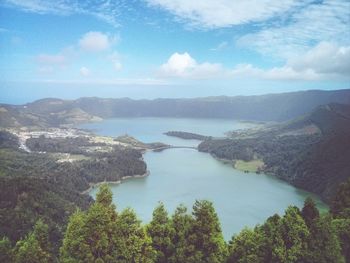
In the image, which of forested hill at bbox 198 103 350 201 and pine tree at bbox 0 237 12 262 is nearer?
pine tree at bbox 0 237 12 262

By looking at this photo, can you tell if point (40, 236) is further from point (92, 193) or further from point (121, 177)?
point (121, 177)

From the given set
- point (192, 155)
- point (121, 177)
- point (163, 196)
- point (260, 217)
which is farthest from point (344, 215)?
point (192, 155)

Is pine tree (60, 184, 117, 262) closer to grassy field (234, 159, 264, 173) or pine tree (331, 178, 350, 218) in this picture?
pine tree (331, 178, 350, 218)

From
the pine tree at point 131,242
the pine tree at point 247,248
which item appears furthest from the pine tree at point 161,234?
the pine tree at point 247,248

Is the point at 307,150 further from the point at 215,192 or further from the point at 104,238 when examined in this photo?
the point at 104,238

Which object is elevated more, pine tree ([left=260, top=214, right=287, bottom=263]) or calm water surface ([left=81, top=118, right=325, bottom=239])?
pine tree ([left=260, top=214, right=287, bottom=263])

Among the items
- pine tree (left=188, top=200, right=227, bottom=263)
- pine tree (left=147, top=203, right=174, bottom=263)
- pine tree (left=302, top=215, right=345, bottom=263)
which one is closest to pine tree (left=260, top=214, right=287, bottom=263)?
pine tree (left=302, top=215, right=345, bottom=263)

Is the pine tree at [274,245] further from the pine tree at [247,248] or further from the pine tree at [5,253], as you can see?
the pine tree at [5,253]
